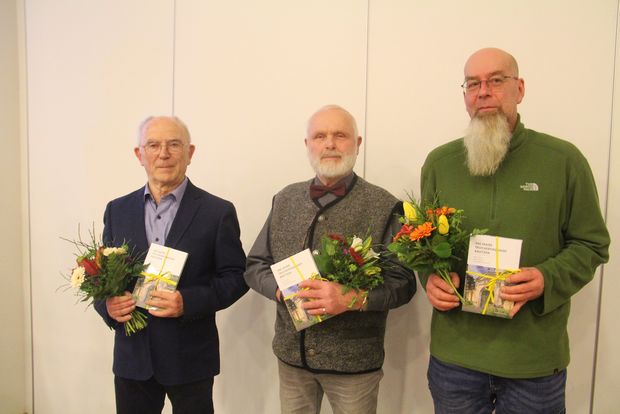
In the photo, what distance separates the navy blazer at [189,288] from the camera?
184 centimetres

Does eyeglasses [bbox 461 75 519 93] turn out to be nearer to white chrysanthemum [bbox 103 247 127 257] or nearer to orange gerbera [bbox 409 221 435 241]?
orange gerbera [bbox 409 221 435 241]

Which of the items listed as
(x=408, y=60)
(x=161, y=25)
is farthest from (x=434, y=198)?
(x=161, y=25)

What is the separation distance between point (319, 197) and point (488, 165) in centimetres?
71

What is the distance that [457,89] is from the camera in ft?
7.61

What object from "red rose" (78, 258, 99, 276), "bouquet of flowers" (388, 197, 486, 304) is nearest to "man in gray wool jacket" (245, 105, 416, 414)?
"bouquet of flowers" (388, 197, 486, 304)

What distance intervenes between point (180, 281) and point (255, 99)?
1.29m

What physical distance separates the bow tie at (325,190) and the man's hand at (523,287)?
0.75m

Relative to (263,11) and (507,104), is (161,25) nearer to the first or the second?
(263,11)

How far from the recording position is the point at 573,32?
218cm

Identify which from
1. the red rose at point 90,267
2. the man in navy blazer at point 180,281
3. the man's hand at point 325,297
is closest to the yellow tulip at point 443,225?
the man's hand at point 325,297

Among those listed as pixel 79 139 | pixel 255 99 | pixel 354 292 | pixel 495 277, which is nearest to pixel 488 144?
pixel 495 277

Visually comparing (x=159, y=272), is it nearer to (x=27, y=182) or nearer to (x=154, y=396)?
(x=154, y=396)

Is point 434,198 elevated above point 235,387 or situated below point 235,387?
above

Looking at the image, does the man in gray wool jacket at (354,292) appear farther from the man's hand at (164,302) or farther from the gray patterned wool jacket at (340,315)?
the man's hand at (164,302)
